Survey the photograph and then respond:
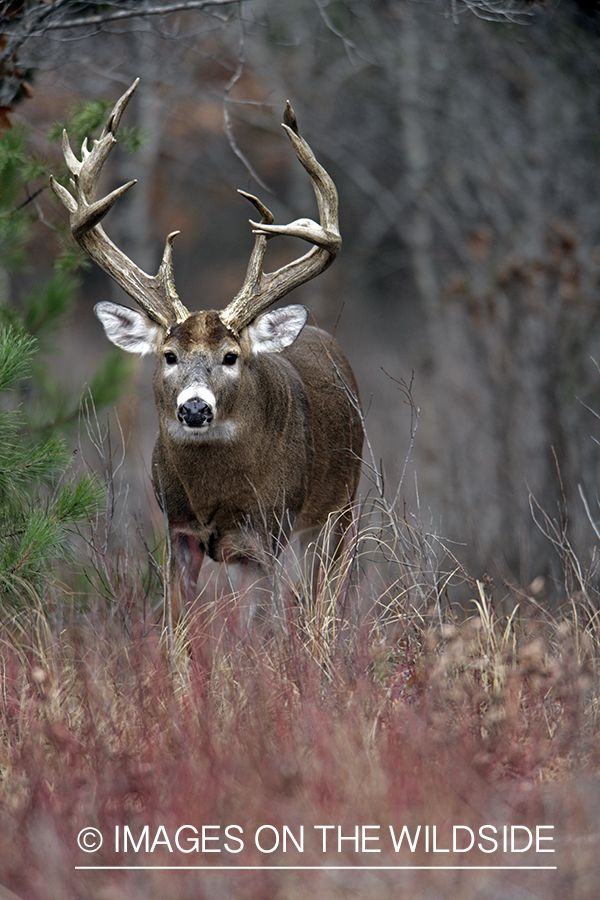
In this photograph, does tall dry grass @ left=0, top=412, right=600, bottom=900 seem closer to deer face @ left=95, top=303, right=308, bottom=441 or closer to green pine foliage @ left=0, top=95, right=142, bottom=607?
green pine foliage @ left=0, top=95, right=142, bottom=607

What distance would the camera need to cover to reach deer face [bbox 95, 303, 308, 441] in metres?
5.18

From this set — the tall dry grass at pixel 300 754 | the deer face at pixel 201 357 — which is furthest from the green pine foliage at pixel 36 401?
Result: the deer face at pixel 201 357

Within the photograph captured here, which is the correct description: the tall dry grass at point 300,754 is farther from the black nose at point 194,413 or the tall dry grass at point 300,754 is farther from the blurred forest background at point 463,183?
the blurred forest background at point 463,183

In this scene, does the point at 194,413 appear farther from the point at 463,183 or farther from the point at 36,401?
the point at 463,183

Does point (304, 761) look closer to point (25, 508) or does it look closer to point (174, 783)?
point (174, 783)

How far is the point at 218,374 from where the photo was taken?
534 cm

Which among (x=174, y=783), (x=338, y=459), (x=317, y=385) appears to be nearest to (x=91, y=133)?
(x=317, y=385)

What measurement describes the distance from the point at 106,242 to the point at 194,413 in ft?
4.11

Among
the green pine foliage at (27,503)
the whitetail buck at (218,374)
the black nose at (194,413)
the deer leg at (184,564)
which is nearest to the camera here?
Result: the green pine foliage at (27,503)

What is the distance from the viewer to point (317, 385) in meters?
6.69

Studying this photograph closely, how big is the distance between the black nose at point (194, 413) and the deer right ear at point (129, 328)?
0.72 meters

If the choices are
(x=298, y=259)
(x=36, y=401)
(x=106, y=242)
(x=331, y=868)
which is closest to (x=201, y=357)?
(x=298, y=259)

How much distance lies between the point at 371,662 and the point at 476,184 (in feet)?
25.7

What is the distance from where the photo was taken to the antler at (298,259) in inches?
219
